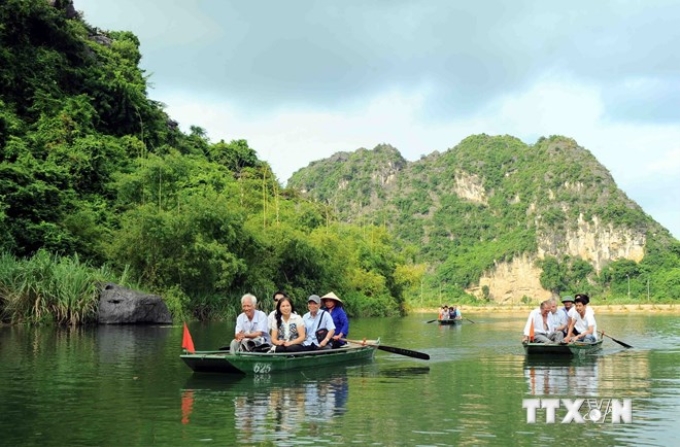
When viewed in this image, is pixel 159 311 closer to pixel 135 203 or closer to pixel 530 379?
pixel 135 203

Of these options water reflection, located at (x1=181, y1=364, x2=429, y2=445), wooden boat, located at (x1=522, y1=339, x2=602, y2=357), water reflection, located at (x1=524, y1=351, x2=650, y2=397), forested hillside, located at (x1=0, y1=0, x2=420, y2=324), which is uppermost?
forested hillside, located at (x1=0, y1=0, x2=420, y2=324)

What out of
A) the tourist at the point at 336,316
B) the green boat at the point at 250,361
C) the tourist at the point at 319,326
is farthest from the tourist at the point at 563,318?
the green boat at the point at 250,361

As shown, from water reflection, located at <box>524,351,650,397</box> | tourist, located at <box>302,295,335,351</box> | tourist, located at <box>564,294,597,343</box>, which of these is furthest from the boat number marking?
tourist, located at <box>564,294,597,343</box>

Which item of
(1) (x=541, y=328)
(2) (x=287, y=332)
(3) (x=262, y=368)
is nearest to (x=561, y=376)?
(1) (x=541, y=328)

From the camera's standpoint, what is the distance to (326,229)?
40.7 meters

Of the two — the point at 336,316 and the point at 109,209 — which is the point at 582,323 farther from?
the point at 109,209

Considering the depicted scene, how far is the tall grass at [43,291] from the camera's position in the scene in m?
19.7

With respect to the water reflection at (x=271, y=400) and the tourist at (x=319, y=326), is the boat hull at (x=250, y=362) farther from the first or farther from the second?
the tourist at (x=319, y=326)

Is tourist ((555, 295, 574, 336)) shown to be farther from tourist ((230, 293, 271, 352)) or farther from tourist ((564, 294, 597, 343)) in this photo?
tourist ((230, 293, 271, 352))

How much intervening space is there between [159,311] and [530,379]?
1487 centimetres

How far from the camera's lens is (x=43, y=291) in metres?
20.0

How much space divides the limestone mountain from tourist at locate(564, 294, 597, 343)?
7892cm

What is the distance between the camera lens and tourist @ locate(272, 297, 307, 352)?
10.8 meters

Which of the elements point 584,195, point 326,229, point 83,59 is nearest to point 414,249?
point 326,229
